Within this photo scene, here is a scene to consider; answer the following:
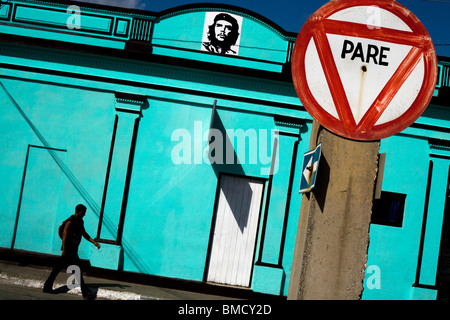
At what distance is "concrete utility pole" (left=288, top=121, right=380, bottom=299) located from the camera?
3188mm

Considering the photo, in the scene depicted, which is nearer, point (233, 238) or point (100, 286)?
point (100, 286)

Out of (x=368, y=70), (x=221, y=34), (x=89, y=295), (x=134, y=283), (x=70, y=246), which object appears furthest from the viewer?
(x=221, y=34)

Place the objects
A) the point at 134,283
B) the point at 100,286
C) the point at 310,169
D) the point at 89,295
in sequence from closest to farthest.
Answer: the point at 310,169
the point at 89,295
the point at 100,286
the point at 134,283

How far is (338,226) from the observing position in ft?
10.5

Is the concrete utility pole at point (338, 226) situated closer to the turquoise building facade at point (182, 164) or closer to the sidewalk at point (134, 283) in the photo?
the sidewalk at point (134, 283)

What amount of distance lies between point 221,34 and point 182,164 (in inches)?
127

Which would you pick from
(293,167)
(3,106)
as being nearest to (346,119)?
(293,167)

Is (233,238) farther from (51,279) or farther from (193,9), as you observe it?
(193,9)

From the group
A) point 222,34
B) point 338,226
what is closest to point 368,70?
point 338,226

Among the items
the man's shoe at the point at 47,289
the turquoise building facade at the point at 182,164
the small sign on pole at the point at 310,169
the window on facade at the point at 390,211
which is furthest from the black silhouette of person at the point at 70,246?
the window on facade at the point at 390,211

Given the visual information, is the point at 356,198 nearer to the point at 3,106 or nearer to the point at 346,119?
the point at 346,119

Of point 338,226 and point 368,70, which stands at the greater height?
point 368,70

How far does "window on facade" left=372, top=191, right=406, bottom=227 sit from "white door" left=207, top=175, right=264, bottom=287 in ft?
8.95

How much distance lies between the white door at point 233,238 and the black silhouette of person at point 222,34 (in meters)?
3.07
